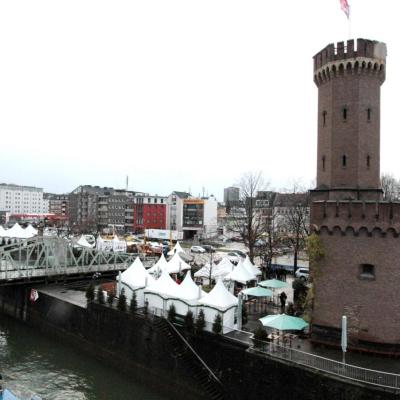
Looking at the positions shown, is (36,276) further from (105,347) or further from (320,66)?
(320,66)

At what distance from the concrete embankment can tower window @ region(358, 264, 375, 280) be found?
5.43 meters

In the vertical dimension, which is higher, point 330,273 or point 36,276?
point 330,273

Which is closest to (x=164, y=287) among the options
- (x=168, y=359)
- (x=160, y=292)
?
(x=160, y=292)

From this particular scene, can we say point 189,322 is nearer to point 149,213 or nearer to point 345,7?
point 345,7

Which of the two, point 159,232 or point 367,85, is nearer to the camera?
point 367,85

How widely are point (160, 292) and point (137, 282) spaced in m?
2.96

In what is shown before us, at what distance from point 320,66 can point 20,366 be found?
78.8 ft

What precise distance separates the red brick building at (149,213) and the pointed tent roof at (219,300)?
81313 millimetres

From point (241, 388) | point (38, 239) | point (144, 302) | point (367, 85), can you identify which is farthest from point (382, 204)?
point (38, 239)

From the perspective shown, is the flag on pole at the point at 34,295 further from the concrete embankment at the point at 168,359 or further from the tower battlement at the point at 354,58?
the tower battlement at the point at 354,58

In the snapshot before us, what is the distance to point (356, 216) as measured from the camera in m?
20.0

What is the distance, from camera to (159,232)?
282 ft

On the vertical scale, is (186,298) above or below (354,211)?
below

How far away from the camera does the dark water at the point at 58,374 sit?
69.6 feet
